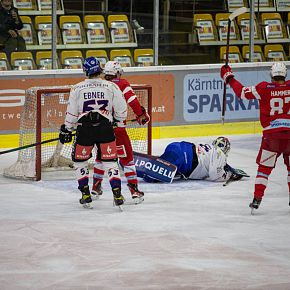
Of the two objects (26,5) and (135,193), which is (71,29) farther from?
(135,193)

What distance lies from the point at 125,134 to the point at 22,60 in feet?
10.2

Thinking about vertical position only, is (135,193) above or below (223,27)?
below

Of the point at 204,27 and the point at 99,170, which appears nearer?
the point at 99,170

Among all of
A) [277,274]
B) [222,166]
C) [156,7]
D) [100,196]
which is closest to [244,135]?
[156,7]

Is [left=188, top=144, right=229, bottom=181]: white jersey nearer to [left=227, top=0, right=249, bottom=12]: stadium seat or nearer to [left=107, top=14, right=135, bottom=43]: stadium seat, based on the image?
[left=107, top=14, right=135, bottom=43]: stadium seat

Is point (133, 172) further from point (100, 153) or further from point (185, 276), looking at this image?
point (185, 276)

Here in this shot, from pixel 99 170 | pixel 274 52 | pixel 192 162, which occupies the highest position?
pixel 274 52

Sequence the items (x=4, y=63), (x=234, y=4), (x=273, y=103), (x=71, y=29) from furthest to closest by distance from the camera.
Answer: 1. (x=234, y=4)
2. (x=71, y=29)
3. (x=4, y=63)
4. (x=273, y=103)

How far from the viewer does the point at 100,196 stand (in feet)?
31.0

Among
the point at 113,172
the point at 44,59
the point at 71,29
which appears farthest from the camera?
the point at 71,29

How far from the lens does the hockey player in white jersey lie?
855cm

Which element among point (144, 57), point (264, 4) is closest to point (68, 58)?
point (144, 57)

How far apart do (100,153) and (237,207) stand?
1.31m

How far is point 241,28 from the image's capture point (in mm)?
13398
